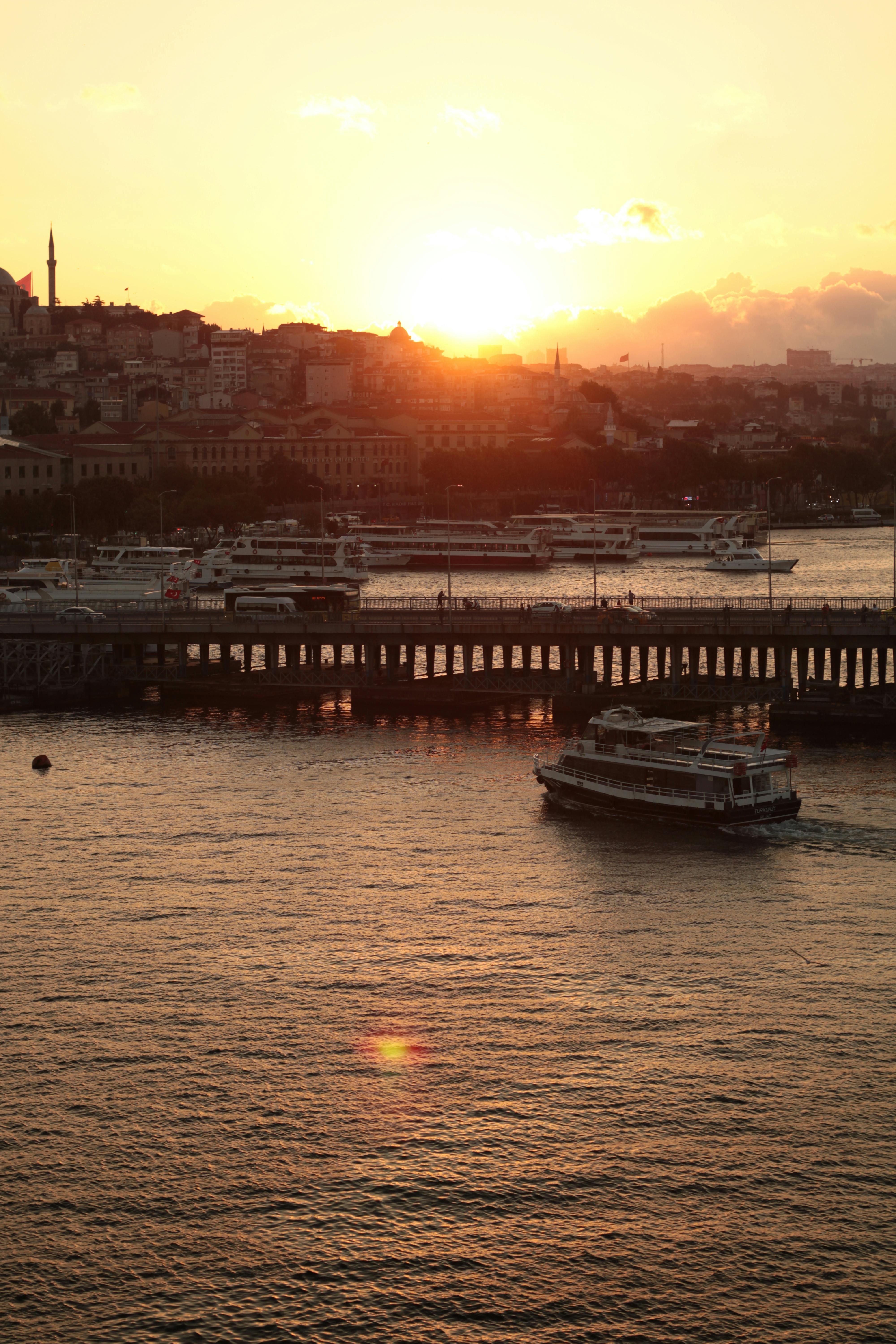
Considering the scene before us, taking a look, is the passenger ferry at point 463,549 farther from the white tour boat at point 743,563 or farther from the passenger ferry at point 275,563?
the white tour boat at point 743,563

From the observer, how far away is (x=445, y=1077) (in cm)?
2253

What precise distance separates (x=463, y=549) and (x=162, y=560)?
101 ft

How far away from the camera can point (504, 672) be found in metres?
51.4

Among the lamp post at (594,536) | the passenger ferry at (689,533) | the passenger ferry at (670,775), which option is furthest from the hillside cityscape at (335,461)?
the passenger ferry at (670,775)

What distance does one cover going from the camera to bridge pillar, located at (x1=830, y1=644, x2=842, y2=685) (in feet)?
162

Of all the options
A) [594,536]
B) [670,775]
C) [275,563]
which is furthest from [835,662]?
[594,536]

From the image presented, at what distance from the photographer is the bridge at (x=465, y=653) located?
1933 inches

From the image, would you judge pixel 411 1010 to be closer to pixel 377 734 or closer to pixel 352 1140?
pixel 352 1140

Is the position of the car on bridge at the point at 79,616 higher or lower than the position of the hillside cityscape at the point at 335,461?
lower

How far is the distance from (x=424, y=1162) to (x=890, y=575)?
79804 mm

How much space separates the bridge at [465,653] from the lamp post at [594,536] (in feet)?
12.1

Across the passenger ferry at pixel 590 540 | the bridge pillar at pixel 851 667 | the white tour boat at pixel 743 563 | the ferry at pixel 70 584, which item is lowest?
the bridge pillar at pixel 851 667

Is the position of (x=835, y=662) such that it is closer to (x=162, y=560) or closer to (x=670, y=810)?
(x=670, y=810)

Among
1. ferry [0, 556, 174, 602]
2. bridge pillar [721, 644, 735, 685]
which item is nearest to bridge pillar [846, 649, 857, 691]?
bridge pillar [721, 644, 735, 685]
